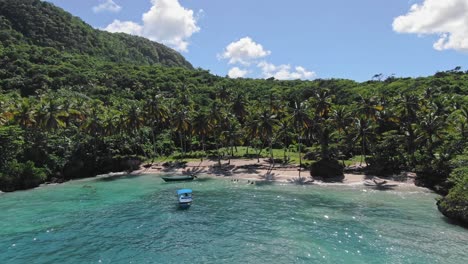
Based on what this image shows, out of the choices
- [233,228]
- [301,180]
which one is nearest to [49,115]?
[301,180]

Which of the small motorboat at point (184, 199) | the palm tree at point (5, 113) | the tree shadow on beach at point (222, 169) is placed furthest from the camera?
the tree shadow on beach at point (222, 169)

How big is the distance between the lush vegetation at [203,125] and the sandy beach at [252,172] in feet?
9.11

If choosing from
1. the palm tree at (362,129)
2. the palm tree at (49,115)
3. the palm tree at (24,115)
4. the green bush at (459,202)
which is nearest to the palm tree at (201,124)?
the palm tree at (49,115)

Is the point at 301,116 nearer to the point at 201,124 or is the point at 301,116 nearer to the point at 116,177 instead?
the point at 201,124

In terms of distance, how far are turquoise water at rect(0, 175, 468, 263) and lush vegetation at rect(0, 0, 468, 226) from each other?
838 cm

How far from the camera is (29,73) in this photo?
122m

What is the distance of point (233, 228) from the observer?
38.2 meters

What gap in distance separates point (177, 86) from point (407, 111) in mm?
84048

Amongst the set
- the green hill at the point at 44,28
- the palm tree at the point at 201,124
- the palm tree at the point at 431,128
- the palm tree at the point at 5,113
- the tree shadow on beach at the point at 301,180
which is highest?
the green hill at the point at 44,28

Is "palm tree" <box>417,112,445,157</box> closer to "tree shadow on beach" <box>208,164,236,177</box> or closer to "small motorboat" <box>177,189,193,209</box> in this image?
"tree shadow on beach" <box>208,164,236,177</box>

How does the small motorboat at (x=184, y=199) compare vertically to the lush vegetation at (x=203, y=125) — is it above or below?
below

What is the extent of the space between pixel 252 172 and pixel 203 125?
666 inches

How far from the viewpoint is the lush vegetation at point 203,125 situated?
65062 millimetres

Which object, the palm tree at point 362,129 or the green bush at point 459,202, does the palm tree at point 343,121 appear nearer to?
the palm tree at point 362,129
